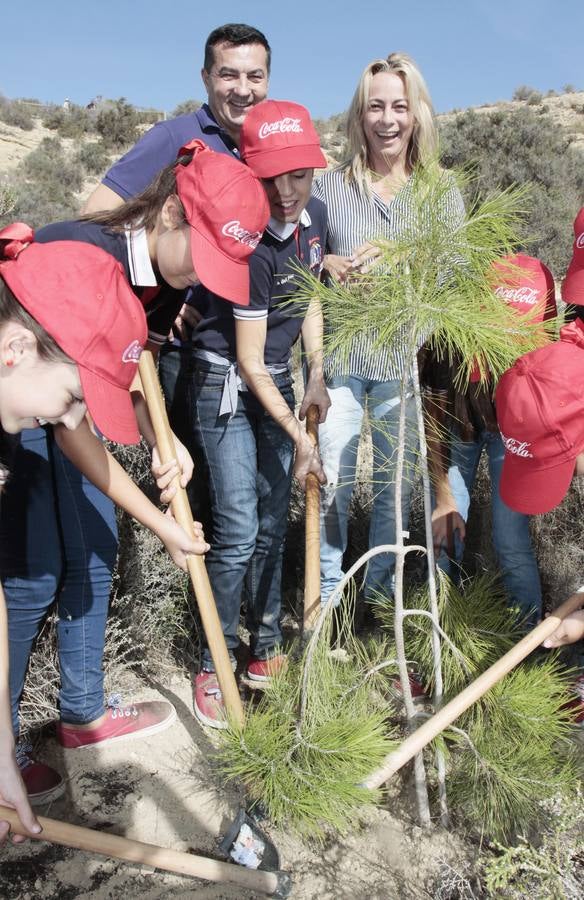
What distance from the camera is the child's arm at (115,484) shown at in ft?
5.78

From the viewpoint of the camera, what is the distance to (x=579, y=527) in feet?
10.5

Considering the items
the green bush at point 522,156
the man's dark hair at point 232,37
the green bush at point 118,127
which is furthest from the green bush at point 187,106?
the man's dark hair at point 232,37

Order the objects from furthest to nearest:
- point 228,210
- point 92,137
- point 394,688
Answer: point 92,137, point 394,688, point 228,210

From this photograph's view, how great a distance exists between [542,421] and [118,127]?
61.0ft

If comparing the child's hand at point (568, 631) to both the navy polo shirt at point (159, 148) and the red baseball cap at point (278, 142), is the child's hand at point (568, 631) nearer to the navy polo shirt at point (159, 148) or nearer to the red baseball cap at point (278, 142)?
the red baseball cap at point (278, 142)

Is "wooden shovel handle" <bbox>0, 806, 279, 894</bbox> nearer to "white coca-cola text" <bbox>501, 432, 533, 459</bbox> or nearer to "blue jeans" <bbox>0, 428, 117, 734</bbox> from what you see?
"blue jeans" <bbox>0, 428, 117, 734</bbox>

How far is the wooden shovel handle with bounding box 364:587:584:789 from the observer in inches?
67.1

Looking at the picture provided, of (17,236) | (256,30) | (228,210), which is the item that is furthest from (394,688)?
(256,30)

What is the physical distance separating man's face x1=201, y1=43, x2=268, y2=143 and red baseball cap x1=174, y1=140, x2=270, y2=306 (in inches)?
30.2

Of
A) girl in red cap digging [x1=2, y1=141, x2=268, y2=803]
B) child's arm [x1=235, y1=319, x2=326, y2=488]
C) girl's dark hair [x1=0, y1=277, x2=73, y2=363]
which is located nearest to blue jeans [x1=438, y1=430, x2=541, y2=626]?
child's arm [x1=235, y1=319, x2=326, y2=488]

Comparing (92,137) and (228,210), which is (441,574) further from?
(92,137)

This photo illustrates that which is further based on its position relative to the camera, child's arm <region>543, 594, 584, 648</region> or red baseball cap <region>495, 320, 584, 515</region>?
child's arm <region>543, 594, 584, 648</region>

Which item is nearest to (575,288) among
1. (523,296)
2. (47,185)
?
(523,296)

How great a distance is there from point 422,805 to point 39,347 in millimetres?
1667
